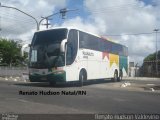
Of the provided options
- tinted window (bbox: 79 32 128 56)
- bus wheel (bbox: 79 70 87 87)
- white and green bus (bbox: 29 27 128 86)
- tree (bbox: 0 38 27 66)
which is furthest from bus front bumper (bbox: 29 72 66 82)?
tree (bbox: 0 38 27 66)

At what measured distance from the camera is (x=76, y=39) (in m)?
24.1

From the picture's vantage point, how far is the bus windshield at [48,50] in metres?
22.8

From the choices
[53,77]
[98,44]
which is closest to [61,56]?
[53,77]

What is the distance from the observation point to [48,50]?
22.9 metres

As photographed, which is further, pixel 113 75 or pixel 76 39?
pixel 113 75

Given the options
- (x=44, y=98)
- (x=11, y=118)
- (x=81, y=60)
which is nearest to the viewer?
(x=11, y=118)

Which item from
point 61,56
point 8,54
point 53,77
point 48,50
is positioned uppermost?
point 8,54

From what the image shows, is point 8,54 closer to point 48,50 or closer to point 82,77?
point 82,77

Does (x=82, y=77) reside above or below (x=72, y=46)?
below

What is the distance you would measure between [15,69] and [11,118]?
54079 mm

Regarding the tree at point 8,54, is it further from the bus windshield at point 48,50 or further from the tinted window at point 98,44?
the bus windshield at point 48,50

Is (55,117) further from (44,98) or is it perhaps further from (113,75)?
(113,75)

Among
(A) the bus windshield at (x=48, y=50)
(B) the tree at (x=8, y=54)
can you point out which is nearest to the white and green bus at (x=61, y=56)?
(A) the bus windshield at (x=48, y=50)

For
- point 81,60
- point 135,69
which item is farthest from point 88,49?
point 135,69
